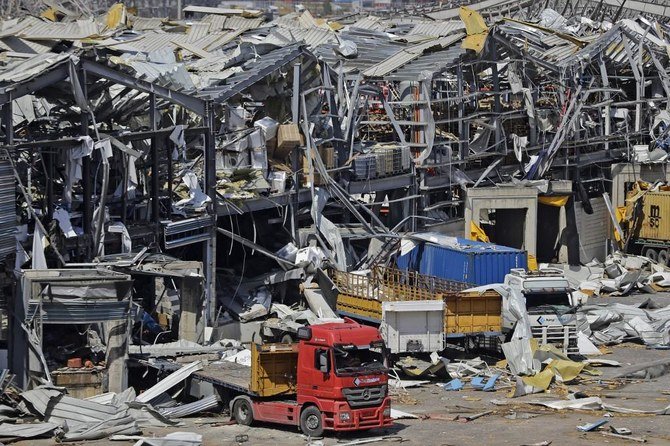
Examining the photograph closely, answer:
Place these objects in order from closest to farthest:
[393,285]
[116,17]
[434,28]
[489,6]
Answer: [393,285] < [434,28] < [116,17] < [489,6]

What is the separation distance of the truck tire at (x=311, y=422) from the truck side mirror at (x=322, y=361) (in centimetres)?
78

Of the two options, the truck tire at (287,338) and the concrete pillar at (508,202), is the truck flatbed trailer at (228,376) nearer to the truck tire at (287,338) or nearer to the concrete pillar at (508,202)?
the truck tire at (287,338)

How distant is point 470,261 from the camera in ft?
132

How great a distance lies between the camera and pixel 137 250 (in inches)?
1485

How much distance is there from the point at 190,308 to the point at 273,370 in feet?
25.9

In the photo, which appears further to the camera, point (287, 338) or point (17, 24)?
point (17, 24)

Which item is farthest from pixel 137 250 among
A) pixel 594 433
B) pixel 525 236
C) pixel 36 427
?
pixel 525 236

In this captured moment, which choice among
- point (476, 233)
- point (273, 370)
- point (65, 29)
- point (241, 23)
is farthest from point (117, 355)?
point (241, 23)

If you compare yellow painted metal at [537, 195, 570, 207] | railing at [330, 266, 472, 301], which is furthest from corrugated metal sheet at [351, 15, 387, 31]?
railing at [330, 266, 472, 301]

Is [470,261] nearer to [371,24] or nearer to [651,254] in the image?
[651,254]

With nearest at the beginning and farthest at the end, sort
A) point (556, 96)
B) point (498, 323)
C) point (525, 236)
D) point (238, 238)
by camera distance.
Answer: point (498, 323) < point (238, 238) < point (525, 236) < point (556, 96)

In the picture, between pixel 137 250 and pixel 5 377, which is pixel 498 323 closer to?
pixel 137 250

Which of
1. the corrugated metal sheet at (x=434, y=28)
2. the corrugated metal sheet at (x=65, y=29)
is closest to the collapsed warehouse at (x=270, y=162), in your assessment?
the corrugated metal sheet at (x=65, y=29)

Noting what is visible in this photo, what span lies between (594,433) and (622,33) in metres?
32.9
